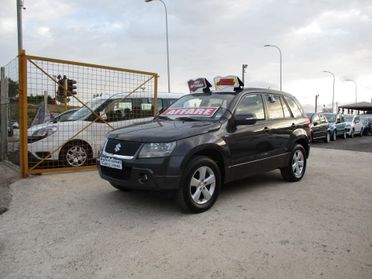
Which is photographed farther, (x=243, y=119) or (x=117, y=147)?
(x=243, y=119)

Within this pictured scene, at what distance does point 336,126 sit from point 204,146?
16.9 metres

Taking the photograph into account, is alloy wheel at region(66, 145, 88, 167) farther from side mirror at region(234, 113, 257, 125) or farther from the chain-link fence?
side mirror at region(234, 113, 257, 125)

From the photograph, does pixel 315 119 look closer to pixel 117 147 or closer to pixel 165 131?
pixel 165 131

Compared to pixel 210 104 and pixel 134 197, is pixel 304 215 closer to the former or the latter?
pixel 210 104

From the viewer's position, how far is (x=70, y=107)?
27.0ft

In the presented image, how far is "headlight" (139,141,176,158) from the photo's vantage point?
14.1 ft

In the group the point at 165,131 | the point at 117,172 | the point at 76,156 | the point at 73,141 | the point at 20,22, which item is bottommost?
the point at 76,156

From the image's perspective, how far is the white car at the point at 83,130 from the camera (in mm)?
7312

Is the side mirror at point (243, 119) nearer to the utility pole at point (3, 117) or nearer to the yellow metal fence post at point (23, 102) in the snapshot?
the yellow metal fence post at point (23, 102)

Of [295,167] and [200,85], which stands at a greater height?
[200,85]

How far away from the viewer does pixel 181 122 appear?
16.7 ft

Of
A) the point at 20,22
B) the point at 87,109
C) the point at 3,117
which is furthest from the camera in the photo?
the point at 20,22

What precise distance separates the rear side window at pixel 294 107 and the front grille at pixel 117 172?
3681mm

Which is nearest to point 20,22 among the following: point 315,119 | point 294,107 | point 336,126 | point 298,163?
point 294,107
